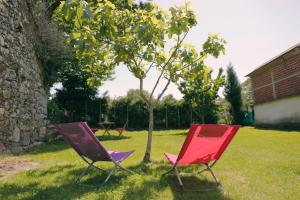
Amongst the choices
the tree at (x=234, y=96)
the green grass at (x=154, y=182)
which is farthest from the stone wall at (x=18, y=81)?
the tree at (x=234, y=96)

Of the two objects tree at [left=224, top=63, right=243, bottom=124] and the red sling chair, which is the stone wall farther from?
tree at [left=224, top=63, right=243, bottom=124]

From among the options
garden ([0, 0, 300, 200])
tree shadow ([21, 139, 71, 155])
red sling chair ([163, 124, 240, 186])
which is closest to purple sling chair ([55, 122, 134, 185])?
garden ([0, 0, 300, 200])

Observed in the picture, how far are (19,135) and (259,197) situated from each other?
21.9ft

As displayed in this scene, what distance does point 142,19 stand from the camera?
16.7 ft

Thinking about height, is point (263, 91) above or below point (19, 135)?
above

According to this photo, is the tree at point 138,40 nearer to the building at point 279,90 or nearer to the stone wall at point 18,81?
the stone wall at point 18,81

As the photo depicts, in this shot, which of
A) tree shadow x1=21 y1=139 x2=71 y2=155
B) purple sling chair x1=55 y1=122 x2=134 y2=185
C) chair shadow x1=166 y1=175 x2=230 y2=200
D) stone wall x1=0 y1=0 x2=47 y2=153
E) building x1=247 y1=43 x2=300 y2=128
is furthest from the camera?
building x1=247 y1=43 x2=300 y2=128

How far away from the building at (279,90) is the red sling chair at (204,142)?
15.5 m

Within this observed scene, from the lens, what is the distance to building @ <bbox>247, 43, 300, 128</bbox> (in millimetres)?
17250

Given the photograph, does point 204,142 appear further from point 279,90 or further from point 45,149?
point 279,90

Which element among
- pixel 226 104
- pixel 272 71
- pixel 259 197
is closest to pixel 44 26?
pixel 259 197

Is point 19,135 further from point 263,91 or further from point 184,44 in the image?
point 263,91

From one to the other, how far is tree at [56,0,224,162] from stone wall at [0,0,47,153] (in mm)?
2211

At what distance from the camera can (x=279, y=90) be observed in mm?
19391
